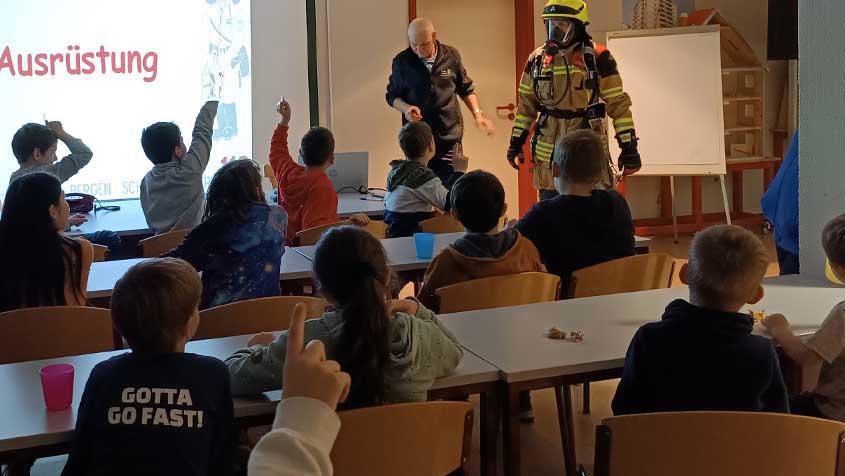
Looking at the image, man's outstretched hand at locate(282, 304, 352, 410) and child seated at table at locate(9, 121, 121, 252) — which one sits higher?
child seated at table at locate(9, 121, 121, 252)

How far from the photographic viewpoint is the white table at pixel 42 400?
1912 mm


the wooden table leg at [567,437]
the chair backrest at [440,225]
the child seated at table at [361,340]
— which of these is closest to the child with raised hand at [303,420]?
the child seated at table at [361,340]

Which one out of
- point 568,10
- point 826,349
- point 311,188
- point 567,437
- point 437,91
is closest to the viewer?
point 826,349

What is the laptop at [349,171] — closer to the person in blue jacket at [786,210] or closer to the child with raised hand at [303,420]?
the person in blue jacket at [786,210]

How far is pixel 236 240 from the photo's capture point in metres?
3.30

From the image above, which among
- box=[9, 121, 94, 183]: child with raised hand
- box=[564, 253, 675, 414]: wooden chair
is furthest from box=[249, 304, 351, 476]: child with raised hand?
box=[9, 121, 94, 183]: child with raised hand

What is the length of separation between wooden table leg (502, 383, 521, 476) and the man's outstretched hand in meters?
0.89

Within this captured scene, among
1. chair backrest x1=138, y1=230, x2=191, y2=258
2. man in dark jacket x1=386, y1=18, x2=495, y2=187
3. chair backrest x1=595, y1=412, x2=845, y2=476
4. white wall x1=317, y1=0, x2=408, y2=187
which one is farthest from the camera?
white wall x1=317, y1=0, x2=408, y2=187

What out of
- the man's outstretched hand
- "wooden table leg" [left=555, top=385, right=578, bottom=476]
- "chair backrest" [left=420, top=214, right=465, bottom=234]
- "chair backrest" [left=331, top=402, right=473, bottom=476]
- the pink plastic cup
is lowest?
"wooden table leg" [left=555, top=385, right=578, bottom=476]

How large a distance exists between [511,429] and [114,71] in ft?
15.4

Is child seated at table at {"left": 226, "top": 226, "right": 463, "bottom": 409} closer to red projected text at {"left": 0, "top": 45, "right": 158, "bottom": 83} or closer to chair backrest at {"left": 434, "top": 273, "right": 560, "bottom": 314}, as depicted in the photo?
chair backrest at {"left": 434, "top": 273, "right": 560, "bottom": 314}

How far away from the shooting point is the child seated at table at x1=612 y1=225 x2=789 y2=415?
2.09 metres

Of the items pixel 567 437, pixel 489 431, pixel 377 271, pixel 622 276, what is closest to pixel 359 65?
pixel 622 276

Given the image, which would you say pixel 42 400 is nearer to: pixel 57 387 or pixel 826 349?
pixel 57 387
